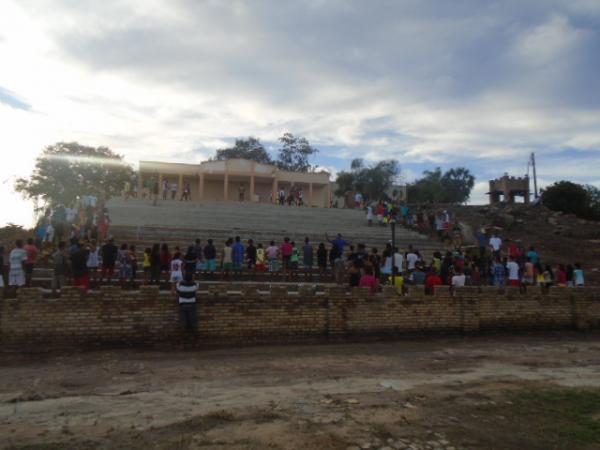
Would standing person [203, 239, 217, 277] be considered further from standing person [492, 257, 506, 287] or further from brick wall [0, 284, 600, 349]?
standing person [492, 257, 506, 287]

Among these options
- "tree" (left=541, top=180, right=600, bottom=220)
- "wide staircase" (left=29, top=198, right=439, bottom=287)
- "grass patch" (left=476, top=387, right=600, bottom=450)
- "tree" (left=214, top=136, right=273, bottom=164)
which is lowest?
"grass patch" (left=476, top=387, right=600, bottom=450)

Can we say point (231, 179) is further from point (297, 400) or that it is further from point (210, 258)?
point (297, 400)

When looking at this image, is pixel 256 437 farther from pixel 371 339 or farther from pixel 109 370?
pixel 371 339

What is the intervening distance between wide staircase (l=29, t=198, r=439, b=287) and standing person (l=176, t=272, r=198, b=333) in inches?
138

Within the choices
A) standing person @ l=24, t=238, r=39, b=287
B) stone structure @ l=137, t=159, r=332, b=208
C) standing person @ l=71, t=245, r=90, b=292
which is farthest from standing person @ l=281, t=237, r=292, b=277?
stone structure @ l=137, t=159, r=332, b=208

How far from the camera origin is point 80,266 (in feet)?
31.4

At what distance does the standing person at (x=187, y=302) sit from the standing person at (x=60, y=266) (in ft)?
8.34

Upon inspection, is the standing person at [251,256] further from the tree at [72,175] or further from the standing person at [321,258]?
the tree at [72,175]

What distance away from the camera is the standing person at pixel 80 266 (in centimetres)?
954

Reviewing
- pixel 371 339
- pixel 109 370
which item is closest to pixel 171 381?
pixel 109 370

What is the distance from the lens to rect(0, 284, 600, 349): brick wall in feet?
27.6

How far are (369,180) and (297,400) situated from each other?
37.5 m

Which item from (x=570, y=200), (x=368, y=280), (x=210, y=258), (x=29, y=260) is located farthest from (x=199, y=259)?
(x=570, y=200)

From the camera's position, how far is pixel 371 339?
34.0 ft
